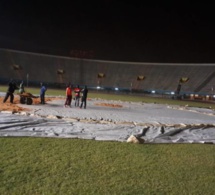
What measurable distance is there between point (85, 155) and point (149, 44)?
6008cm

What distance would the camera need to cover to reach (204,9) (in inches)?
2248

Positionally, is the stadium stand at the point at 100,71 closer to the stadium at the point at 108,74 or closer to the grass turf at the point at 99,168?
the stadium at the point at 108,74

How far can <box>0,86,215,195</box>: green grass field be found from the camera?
6117 mm

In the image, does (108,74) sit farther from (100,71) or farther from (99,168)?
(99,168)

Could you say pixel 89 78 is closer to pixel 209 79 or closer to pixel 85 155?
pixel 209 79

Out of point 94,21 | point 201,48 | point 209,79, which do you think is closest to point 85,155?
point 209,79

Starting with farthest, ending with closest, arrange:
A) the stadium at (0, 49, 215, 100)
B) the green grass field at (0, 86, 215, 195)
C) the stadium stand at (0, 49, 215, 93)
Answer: the stadium stand at (0, 49, 215, 93) < the stadium at (0, 49, 215, 100) < the green grass field at (0, 86, 215, 195)

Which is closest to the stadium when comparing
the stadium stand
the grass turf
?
the stadium stand

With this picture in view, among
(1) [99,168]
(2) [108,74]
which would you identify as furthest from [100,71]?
(1) [99,168]

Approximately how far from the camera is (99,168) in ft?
23.5

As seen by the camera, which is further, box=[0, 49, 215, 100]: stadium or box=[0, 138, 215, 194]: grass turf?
box=[0, 49, 215, 100]: stadium

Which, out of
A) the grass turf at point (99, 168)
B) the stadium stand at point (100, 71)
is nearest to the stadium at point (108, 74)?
the stadium stand at point (100, 71)

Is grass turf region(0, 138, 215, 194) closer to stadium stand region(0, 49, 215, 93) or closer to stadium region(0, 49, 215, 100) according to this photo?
stadium region(0, 49, 215, 100)

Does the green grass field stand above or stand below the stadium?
below
